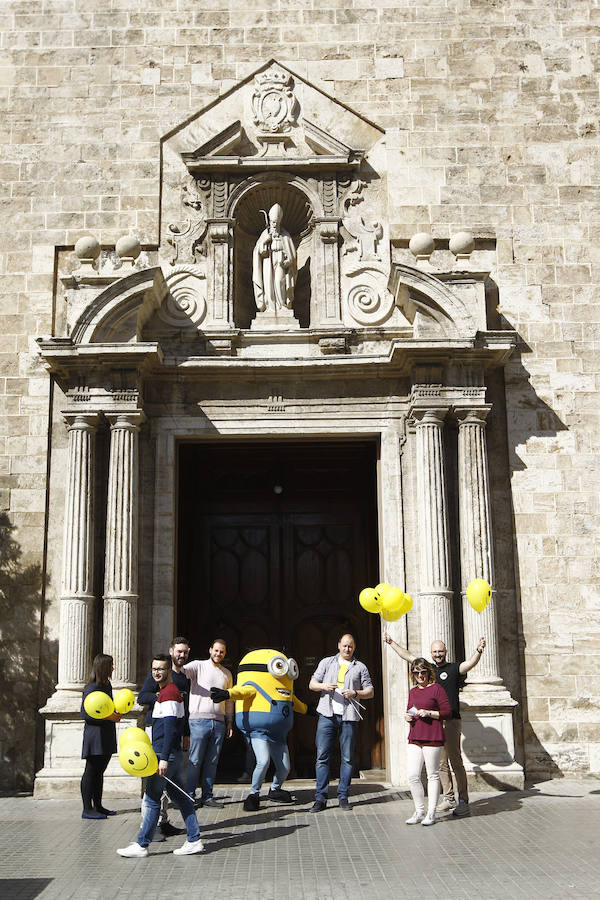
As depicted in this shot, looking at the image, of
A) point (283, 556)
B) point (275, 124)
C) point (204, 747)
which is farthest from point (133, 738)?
point (275, 124)

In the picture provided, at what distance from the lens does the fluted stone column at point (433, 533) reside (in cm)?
1009

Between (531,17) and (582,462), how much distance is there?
581cm

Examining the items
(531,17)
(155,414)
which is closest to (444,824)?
(155,414)

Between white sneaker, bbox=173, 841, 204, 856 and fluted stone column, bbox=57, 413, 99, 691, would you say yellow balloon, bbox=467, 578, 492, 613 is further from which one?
fluted stone column, bbox=57, 413, 99, 691

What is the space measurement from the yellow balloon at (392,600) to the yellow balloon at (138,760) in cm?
285

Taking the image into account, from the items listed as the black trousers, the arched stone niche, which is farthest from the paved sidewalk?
the arched stone niche

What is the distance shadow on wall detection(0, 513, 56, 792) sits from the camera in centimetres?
1032

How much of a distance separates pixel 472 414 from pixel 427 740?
3.91 m

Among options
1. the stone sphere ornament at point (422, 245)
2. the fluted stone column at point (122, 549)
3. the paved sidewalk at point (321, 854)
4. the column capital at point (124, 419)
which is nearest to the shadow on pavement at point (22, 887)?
the paved sidewalk at point (321, 854)

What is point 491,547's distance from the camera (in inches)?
408

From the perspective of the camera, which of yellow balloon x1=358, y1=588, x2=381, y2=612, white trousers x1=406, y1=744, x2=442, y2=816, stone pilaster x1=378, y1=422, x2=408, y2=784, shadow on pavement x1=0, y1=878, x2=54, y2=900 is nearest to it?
shadow on pavement x1=0, y1=878, x2=54, y2=900

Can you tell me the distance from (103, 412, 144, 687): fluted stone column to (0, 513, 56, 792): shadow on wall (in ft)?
3.29

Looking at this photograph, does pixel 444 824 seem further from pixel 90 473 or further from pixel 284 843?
pixel 90 473

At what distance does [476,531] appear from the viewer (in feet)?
34.0
